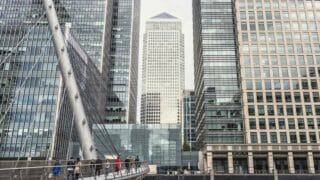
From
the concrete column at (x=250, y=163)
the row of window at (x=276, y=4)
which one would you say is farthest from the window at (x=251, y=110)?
the row of window at (x=276, y=4)

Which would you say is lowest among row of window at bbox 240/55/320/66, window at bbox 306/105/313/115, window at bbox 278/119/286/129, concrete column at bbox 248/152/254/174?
concrete column at bbox 248/152/254/174

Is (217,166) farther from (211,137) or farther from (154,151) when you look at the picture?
(154,151)

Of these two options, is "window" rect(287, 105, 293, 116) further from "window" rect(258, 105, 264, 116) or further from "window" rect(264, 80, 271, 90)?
"window" rect(264, 80, 271, 90)

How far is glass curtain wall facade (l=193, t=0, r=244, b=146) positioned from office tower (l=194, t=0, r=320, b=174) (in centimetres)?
43

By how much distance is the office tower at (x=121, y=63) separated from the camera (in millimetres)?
140125

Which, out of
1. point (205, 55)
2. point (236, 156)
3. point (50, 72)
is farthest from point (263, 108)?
point (50, 72)

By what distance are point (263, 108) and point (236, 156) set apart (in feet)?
48.4

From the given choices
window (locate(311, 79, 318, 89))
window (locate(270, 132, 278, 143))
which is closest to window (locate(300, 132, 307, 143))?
window (locate(270, 132, 278, 143))

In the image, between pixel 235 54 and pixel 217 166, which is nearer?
pixel 217 166

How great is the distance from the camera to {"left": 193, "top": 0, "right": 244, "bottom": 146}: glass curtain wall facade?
278ft

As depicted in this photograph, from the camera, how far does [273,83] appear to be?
8494 centimetres

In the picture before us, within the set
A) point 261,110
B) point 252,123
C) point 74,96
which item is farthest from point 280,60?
point 74,96

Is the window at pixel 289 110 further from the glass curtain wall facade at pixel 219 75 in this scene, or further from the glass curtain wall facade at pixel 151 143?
the glass curtain wall facade at pixel 151 143

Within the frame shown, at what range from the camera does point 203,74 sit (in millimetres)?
91750
